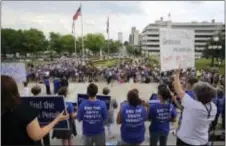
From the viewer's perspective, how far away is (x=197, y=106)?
4.62 metres

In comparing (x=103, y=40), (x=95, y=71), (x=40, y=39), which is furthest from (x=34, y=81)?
(x=103, y=40)

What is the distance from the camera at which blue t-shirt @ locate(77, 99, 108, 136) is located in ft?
21.6

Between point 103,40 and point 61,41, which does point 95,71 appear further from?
point 103,40

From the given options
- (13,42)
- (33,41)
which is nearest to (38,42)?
(33,41)

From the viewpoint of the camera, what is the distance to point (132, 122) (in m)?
6.24

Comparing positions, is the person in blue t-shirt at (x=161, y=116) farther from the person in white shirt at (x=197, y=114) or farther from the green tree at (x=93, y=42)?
the green tree at (x=93, y=42)

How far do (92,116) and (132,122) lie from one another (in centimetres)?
75

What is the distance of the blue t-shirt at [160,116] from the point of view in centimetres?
674

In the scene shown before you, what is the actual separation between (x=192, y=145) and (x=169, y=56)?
1.86 m

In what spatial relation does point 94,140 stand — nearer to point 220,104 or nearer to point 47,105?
point 47,105

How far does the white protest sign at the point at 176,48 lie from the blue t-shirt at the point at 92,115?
4.01 ft

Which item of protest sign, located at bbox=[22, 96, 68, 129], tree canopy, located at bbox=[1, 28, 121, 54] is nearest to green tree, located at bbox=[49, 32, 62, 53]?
tree canopy, located at bbox=[1, 28, 121, 54]

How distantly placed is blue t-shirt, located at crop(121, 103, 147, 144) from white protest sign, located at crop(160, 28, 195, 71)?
0.76 m

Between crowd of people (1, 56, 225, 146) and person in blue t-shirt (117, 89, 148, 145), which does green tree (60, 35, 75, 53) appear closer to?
crowd of people (1, 56, 225, 146)
